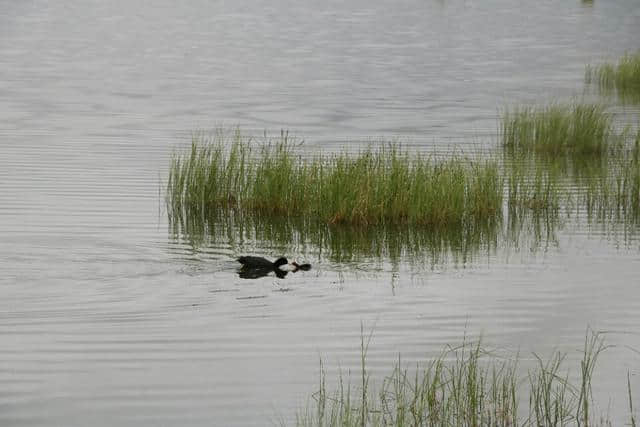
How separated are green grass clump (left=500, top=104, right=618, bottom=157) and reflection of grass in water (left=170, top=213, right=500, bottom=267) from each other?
26.7 feet

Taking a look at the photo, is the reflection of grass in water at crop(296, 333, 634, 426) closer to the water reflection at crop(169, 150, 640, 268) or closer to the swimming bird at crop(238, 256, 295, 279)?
the swimming bird at crop(238, 256, 295, 279)

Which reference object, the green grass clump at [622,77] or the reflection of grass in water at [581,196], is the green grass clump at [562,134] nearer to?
the reflection of grass in water at [581,196]

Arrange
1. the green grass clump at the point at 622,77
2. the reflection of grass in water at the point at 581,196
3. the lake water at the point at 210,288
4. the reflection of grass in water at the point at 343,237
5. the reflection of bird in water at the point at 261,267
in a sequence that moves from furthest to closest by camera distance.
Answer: the green grass clump at the point at 622,77
the reflection of grass in water at the point at 581,196
the reflection of grass in water at the point at 343,237
the reflection of bird in water at the point at 261,267
the lake water at the point at 210,288

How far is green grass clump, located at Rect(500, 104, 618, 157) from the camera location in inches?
933

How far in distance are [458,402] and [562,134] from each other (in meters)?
16.8

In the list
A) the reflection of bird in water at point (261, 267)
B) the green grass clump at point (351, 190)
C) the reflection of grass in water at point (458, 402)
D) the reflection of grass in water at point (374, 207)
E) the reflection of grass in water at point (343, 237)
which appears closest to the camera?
the reflection of grass in water at point (458, 402)

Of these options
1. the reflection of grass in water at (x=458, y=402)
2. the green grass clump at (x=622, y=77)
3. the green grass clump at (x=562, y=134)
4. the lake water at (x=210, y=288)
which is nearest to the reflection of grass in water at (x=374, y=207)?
the lake water at (x=210, y=288)

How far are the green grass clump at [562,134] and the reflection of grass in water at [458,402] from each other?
1516 cm

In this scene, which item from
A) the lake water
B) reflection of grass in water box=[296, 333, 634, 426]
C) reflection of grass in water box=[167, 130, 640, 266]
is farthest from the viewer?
reflection of grass in water box=[167, 130, 640, 266]

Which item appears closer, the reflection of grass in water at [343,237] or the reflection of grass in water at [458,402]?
the reflection of grass in water at [458,402]

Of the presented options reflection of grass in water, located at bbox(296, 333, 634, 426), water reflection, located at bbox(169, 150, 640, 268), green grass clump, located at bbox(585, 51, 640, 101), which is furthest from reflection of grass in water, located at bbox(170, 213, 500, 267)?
green grass clump, located at bbox(585, 51, 640, 101)

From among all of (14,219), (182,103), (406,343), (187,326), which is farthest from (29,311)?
(182,103)

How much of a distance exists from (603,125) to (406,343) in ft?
49.5

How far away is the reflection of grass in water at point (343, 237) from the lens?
14.2 m
